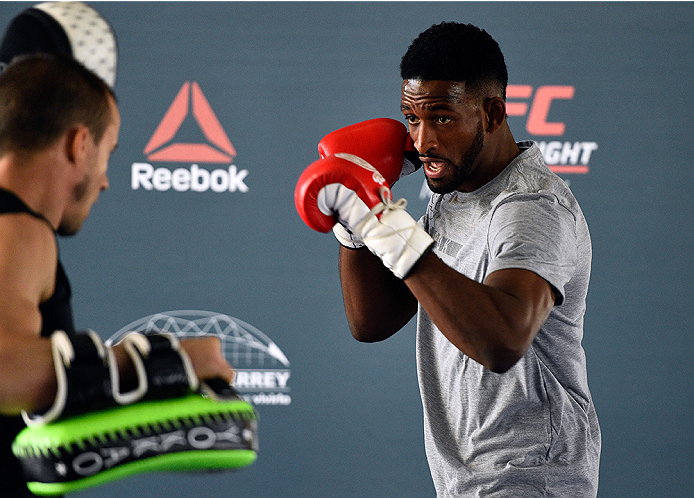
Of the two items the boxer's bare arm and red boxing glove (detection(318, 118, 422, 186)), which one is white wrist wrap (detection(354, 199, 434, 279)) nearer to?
red boxing glove (detection(318, 118, 422, 186))

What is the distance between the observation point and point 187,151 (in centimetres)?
227

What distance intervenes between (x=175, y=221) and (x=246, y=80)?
1.81 ft

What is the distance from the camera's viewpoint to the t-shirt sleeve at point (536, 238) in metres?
1.05

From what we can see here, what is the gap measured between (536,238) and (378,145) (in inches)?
19.5

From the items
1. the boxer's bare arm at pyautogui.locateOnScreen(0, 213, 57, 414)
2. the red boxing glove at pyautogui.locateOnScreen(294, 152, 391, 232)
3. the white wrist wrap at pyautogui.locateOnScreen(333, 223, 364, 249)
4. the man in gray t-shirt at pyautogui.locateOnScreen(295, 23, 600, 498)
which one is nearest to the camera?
the boxer's bare arm at pyautogui.locateOnScreen(0, 213, 57, 414)

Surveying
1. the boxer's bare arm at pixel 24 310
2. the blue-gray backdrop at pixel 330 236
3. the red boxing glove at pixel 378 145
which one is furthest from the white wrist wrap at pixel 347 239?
the blue-gray backdrop at pixel 330 236

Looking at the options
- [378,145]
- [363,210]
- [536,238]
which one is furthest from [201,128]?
[536,238]

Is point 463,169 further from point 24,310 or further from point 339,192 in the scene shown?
point 24,310

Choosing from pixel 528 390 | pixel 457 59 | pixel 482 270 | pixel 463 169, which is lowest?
pixel 528 390

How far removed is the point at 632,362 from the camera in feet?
7.57

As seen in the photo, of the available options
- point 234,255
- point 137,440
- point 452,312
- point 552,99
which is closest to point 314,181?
point 452,312

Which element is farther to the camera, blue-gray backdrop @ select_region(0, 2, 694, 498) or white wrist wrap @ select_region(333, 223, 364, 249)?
blue-gray backdrop @ select_region(0, 2, 694, 498)

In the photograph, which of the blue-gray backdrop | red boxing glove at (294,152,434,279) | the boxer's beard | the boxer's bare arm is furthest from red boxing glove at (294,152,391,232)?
the blue-gray backdrop

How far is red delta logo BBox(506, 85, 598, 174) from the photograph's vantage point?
2277mm
